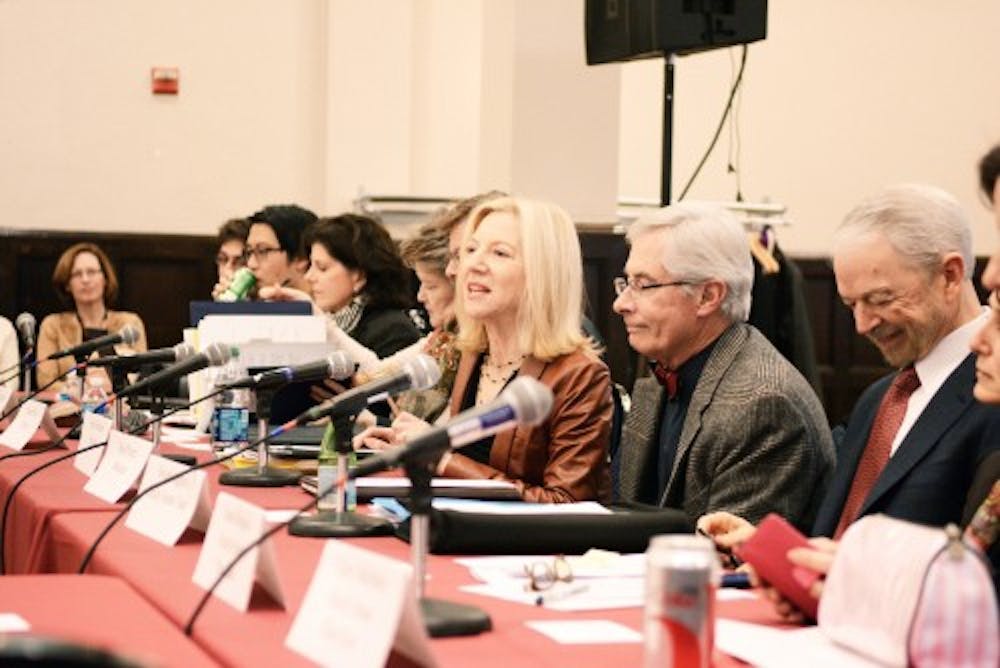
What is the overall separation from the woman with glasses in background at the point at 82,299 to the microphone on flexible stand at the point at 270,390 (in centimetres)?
456

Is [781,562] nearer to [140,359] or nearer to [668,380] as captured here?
[668,380]

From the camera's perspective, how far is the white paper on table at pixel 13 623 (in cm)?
201

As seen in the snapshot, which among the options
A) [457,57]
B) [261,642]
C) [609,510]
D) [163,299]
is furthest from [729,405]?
[163,299]

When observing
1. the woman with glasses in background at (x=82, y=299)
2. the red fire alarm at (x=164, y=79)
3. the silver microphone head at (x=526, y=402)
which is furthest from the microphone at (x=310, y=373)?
the red fire alarm at (x=164, y=79)

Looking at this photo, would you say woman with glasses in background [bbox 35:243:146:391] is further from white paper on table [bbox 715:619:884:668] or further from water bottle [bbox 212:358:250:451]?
white paper on table [bbox 715:619:884:668]

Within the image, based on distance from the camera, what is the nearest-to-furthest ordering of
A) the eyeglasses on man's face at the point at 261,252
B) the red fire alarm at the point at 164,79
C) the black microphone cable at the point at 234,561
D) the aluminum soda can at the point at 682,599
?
the aluminum soda can at the point at 682,599 < the black microphone cable at the point at 234,561 < the eyeglasses on man's face at the point at 261,252 < the red fire alarm at the point at 164,79

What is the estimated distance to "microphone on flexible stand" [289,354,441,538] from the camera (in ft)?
7.89

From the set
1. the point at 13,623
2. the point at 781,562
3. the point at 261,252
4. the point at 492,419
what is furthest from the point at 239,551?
the point at 261,252

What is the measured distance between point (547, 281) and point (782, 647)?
1.77 meters

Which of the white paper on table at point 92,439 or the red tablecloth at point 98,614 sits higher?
the red tablecloth at point 98,614

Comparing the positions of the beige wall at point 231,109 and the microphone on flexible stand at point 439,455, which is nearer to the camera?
the microphone on flexible stand at point 439,455

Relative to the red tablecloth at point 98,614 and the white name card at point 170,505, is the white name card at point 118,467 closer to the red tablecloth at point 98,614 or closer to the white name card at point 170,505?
the white name card at point 170,505

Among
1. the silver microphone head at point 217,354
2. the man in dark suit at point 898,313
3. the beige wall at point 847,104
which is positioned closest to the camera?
the man in dark suit at point 898,313

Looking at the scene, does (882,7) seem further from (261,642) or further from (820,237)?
(261,642)
